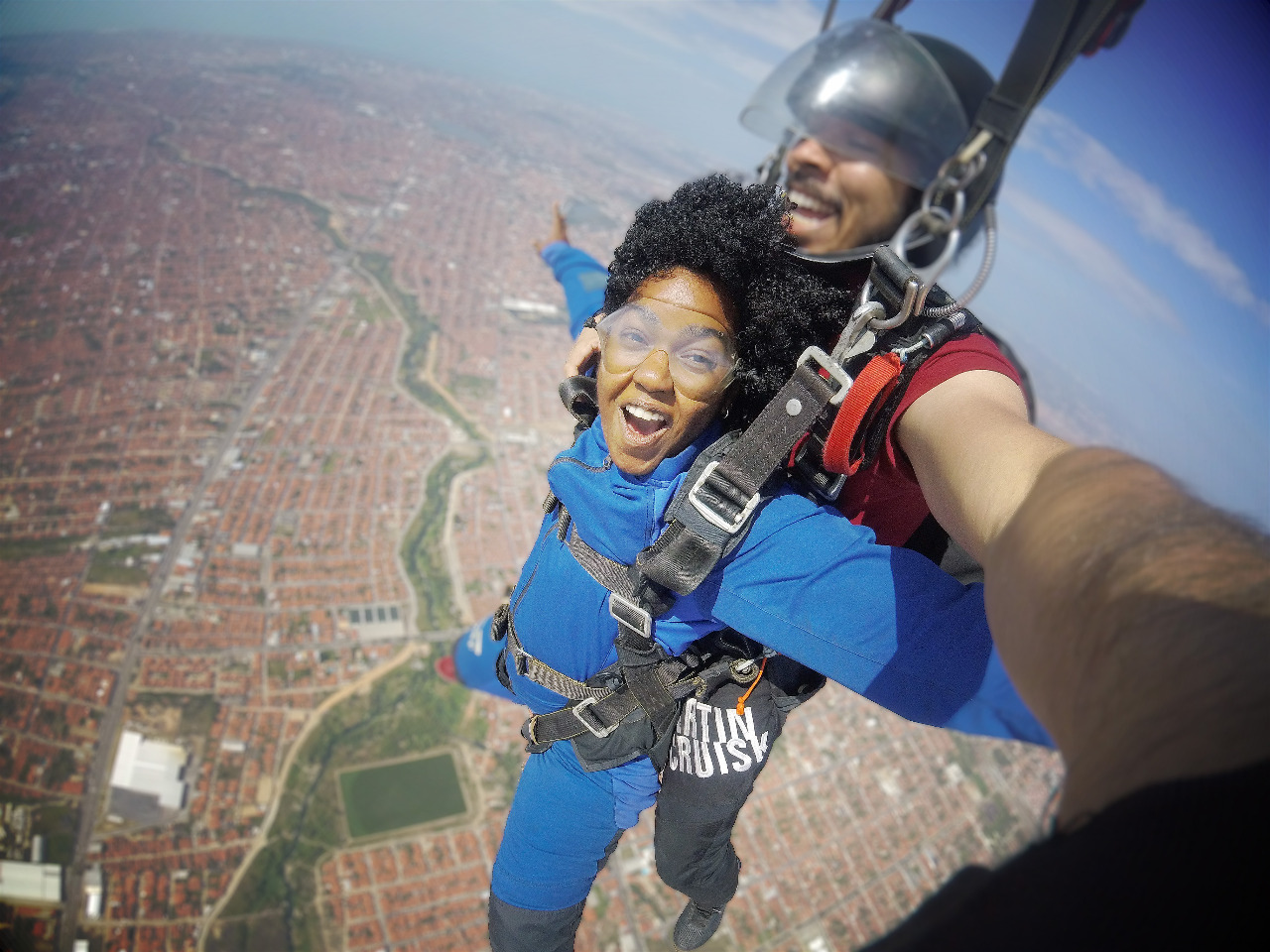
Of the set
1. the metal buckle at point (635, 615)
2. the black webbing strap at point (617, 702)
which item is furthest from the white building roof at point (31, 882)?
the metal buckle at point (635, 615)

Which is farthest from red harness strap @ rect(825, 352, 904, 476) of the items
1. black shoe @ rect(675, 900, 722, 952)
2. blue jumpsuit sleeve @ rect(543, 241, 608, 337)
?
black shoe @ rect(675, 900, 722, 952)

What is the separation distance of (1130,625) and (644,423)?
112 cm

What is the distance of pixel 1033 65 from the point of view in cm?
188

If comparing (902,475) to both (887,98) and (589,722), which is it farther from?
(887,98)

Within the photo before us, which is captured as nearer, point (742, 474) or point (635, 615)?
point (742, 474)

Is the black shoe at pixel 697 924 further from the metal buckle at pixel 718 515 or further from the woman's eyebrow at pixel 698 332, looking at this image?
the woman's eyebrow at pixel 698 332

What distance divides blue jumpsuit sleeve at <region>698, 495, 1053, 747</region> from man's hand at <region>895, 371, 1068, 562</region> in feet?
0.83

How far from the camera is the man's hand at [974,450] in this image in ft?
2.58

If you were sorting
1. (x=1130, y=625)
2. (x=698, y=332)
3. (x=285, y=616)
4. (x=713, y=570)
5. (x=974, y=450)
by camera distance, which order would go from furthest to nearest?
(x=285, y=616), (x=698, y=332), (x=713, y=570), (x=974, y=450), (x=1130, y=625)

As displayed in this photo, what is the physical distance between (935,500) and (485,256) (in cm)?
2628

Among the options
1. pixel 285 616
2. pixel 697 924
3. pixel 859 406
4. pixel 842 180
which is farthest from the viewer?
pixel 285 616

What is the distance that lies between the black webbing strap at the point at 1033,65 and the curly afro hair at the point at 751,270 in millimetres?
967

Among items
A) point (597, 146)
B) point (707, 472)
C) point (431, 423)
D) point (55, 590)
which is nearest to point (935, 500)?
point (707, 472)

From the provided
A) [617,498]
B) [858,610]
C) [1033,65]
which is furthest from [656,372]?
[1033,65]
